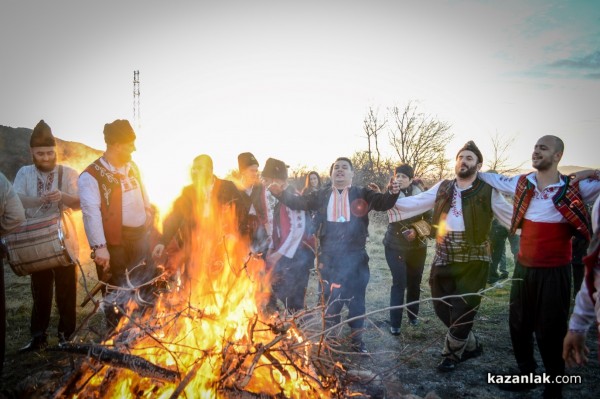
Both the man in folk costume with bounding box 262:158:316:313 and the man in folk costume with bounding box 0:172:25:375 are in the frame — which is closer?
Result: the man in folk costume with bounding box 0:172:25:375

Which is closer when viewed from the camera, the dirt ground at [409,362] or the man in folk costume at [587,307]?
the man in folk costume at [587,307]

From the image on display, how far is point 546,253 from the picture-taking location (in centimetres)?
314

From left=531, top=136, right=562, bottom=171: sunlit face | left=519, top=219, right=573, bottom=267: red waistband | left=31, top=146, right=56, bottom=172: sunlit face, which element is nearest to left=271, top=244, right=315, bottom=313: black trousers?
left=519, top=219, right=573, bottom=267: red waistband

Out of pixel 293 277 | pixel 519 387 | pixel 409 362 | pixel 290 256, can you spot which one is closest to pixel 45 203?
pixel 290 256

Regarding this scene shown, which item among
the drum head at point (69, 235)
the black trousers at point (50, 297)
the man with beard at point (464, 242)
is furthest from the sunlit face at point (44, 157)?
the man with beard at point (464, 242)

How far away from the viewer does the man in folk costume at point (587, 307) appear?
1.87m

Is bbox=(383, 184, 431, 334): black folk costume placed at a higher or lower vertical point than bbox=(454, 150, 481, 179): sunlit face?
lower

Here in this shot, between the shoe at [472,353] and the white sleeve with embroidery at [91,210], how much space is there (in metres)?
4.14

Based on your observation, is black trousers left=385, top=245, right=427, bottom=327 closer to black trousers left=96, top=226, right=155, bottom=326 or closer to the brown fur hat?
black trousers left=96, top=226, right=155, bottom=326

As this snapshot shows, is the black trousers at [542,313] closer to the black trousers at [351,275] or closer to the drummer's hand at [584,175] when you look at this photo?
the drummer's hand at [584,175]

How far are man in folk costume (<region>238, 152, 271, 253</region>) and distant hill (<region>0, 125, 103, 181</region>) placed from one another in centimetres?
1560

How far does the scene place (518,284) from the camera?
3.38m

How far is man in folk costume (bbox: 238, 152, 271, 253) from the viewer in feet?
16.0

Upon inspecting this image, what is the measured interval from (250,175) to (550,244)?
3815mm
